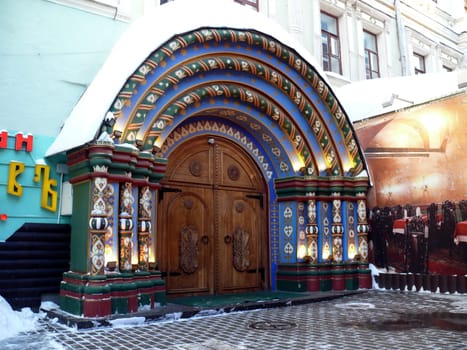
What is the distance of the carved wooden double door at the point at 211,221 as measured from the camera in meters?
7.50

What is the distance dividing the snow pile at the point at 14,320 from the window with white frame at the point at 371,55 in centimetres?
962

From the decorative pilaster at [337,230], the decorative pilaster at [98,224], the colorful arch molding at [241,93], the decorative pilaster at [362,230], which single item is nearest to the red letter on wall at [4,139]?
the decorative pilaster at [98,224]

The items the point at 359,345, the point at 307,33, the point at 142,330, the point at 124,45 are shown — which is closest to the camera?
the point at 359,345

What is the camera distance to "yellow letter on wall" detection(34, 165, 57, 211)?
6641mm

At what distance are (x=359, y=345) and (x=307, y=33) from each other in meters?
7.82

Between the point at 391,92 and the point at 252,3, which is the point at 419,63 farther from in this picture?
the point at 252,3

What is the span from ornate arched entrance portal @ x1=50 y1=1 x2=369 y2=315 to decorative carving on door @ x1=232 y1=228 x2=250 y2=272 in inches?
0.8

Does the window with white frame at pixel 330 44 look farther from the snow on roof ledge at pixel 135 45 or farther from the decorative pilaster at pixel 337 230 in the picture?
the decorative pilaster at pixel 337 230

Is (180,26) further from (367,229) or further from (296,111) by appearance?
(367,229)

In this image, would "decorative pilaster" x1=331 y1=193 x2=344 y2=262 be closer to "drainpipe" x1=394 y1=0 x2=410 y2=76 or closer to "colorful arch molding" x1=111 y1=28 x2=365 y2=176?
"colorful arch molding" x1=111 y1=28 x2=365 y2=176

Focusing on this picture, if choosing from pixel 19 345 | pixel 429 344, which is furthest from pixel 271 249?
pixel 19 345

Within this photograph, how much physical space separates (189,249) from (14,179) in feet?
9.17

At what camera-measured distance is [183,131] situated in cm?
774

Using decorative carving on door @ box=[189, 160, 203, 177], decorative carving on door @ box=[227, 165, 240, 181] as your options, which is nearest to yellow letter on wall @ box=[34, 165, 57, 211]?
decorative carving on door @ box=[189, 160, 203, 177]
